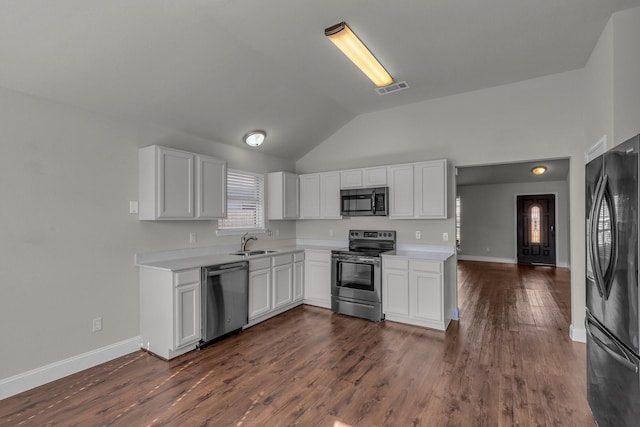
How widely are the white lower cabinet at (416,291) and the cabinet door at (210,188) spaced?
2.32 metres

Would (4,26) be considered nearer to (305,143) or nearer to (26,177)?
(26,177)

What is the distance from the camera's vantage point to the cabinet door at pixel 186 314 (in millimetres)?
3137

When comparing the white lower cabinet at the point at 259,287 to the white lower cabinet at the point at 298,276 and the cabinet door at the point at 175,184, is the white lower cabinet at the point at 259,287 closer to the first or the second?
the white lower cabinet at the point at 298,276

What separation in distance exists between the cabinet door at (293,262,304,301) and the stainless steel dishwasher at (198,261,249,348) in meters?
1.02

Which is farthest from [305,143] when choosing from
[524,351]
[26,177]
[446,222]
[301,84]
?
[524,351]

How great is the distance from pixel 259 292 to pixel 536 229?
27.1 ft

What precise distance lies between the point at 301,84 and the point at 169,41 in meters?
1.61

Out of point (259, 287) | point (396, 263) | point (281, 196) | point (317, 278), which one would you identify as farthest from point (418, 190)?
point (259, 287)

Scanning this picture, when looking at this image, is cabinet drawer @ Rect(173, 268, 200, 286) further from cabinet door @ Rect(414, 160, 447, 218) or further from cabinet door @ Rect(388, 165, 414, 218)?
cabinet door @ Rect(414, 160, 447, 218)

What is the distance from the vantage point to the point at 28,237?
2.69m

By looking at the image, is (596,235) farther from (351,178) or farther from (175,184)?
(175,184)

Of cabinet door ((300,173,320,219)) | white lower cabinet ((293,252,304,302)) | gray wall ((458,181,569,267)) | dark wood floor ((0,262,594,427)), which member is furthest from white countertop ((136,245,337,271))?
gray wall ((458,181,569,267))

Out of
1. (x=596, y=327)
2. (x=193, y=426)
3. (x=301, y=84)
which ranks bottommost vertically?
(x=193, y=426)

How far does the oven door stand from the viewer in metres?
4.27
